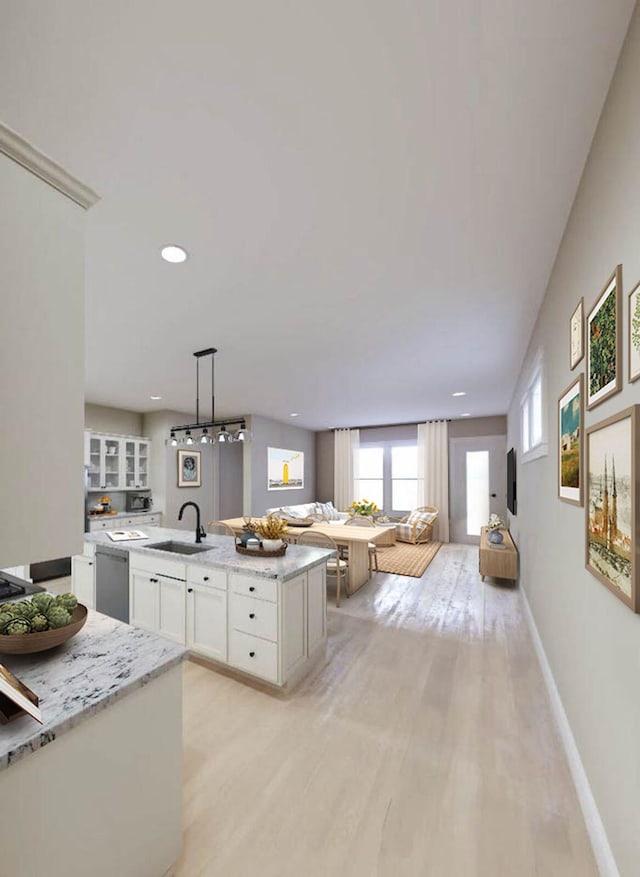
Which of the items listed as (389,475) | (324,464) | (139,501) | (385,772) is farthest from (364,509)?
(385,772)

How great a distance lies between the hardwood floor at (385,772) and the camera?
134cm

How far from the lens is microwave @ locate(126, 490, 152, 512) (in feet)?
20.3

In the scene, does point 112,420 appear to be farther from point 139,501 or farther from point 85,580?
point 85,580

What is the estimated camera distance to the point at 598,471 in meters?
1.31

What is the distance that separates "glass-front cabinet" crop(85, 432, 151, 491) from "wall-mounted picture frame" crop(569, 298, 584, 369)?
593 centimetres

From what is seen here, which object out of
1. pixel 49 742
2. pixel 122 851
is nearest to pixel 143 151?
pixel 49 742

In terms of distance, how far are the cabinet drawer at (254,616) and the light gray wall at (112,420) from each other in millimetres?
4704

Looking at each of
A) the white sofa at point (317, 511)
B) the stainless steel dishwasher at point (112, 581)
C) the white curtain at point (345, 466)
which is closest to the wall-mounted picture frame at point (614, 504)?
the stainless steel dishwasher at point (112, 581)

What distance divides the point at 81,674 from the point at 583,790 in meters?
2.08

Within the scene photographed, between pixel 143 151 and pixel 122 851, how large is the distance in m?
2.38

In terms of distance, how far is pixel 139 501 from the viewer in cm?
618

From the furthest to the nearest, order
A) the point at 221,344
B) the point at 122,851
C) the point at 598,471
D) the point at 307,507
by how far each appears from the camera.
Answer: the point at 307,507 → the point at 221,344 → the point at 598,471 → the point at 122,851

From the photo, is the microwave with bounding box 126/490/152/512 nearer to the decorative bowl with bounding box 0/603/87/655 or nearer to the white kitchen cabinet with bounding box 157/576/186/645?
the white kitchen cabinet with bounding box 157/576/186/645

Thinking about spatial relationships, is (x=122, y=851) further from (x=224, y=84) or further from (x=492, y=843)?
(x=224, y=84)
